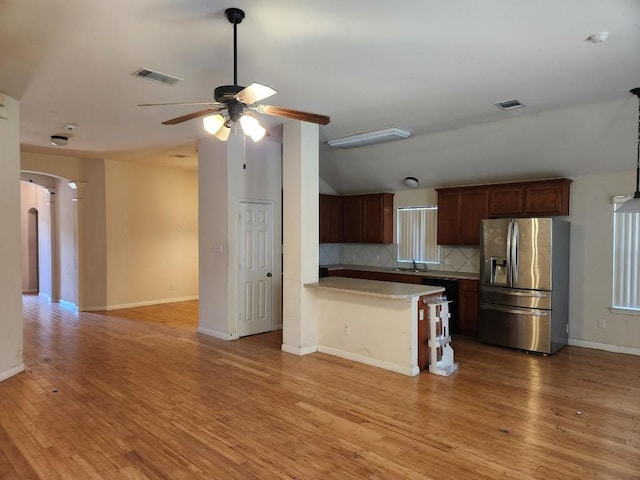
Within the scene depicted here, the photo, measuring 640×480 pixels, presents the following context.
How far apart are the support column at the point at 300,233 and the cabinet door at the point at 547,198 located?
2.89 m

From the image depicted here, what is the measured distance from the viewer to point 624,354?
17.3 feet

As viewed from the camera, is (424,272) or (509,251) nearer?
(509,251)

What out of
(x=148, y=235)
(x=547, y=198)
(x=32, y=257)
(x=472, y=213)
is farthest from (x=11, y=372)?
(x=32, y=257)

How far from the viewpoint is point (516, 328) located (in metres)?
5.42

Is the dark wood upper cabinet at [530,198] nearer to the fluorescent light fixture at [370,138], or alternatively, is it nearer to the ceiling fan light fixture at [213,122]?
the fluorescent light fixture at [370,138]

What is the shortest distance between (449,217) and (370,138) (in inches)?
76.0

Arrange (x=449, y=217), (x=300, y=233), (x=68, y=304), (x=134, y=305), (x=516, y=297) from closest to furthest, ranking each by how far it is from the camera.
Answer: (x=300, y=233)
(x=516, y=297)
(x=449, y=217)
(x=134, y=305)
(x=68, y=304)

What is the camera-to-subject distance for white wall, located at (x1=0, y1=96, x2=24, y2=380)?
169 inches

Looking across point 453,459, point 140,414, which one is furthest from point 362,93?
point 140,414

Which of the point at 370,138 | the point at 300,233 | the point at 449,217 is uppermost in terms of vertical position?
the point at 370,138

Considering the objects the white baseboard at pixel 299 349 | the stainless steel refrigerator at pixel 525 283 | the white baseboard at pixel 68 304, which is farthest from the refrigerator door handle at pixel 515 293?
the white baseboard at pixel 68 304

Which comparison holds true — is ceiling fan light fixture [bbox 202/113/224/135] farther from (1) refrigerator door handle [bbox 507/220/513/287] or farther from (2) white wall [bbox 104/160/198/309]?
(2) white wall [bbox 104/160/198/309]

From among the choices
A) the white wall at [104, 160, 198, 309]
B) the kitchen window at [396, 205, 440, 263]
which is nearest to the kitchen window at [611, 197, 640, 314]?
the kitchen window at [396, 205, 440, 263]

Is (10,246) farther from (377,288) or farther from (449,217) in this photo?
(449,217)
